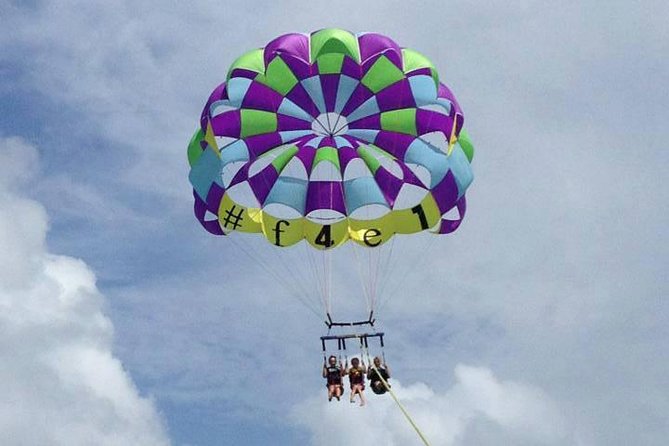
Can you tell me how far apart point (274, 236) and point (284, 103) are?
3.10 m

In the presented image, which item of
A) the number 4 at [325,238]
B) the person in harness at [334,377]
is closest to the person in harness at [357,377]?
the person in harness at [334,377]

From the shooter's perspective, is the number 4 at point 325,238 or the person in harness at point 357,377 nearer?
the person in harness at point 357,377

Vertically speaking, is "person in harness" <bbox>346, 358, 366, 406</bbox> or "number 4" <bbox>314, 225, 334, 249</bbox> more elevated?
"number 4" <bbox>314, 225, 334, 249</bbox>

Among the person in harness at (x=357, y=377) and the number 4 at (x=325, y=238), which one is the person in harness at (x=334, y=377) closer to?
the person in harness at (x=357, y=377)

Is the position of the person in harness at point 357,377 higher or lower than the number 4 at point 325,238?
lower

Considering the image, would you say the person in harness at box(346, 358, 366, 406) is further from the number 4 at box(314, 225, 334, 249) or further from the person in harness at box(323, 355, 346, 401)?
the number 4 at box(314, 225, 334, 249)

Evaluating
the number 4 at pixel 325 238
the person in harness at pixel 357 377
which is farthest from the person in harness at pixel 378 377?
the number 4 at pixel 325 238

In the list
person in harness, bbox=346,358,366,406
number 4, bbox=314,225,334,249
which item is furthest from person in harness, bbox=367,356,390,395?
number 4, bbox=314,225,334,249

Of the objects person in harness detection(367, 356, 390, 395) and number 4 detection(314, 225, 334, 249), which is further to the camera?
number 4 detection(314, 225, 334, 249)

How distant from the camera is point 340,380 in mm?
22156

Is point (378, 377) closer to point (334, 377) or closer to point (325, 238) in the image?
point (334, 377)

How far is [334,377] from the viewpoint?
2211 cm

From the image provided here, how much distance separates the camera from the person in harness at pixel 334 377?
22.0 meters

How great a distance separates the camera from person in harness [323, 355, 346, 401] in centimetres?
2202
